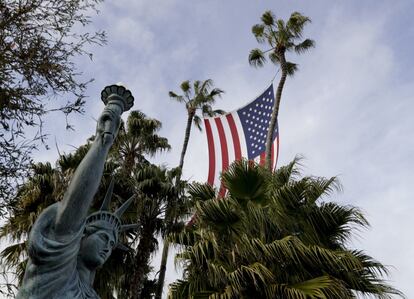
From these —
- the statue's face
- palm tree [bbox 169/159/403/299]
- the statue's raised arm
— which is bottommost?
the statue's face

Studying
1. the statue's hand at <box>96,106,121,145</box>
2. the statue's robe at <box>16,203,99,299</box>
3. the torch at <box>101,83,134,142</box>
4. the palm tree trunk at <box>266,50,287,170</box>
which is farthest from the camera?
the palm tree trunk at <box>266,50,287,170</box>

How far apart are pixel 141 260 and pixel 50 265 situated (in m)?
8.49

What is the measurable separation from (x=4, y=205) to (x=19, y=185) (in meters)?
0.34

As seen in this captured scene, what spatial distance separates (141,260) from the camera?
1166cm

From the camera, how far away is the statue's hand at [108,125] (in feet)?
12.5

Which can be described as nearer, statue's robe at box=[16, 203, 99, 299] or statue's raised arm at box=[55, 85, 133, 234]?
statue's robe at box=[16, 203, 99, 299]

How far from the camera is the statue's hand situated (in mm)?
3799

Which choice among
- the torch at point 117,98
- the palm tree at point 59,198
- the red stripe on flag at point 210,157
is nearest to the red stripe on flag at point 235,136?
the red stripe on flag at point 210,157

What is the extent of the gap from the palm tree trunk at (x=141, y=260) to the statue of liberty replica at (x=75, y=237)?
777 cm

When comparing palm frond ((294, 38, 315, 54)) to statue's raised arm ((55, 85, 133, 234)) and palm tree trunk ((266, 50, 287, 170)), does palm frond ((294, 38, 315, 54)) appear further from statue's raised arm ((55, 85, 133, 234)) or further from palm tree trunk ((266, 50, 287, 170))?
statue's raised arm ((55, 85, 133, 234))

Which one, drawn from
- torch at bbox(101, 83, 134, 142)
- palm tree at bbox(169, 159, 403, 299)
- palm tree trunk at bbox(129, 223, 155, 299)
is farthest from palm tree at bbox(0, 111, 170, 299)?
torch at bbox(101, 83, 134, 142)

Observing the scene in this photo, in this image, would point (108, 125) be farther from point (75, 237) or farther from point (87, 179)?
point (75, 237)

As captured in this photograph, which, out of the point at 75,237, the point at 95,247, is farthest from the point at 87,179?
the point at 95,247

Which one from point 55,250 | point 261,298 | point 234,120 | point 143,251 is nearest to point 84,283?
point 55,250
